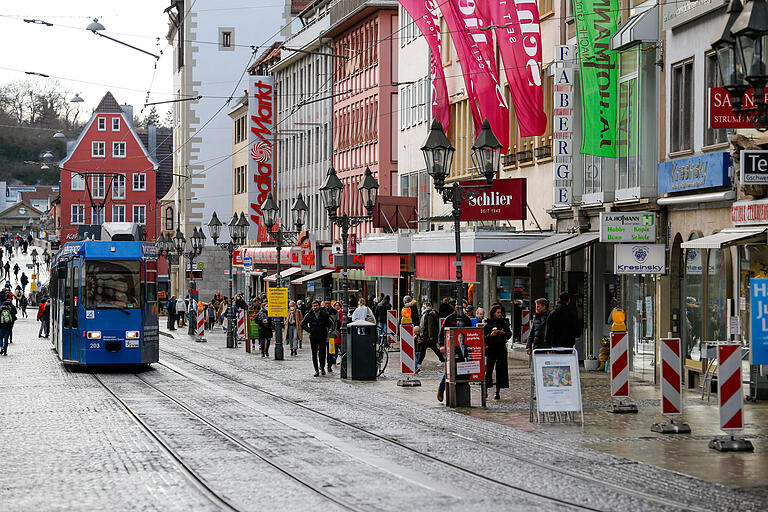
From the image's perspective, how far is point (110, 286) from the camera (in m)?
31.5

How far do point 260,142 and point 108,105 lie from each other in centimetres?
4601

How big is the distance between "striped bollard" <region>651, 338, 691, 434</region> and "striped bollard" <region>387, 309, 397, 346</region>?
2106cm

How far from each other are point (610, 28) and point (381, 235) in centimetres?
2235

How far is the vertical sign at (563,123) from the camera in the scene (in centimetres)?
3366

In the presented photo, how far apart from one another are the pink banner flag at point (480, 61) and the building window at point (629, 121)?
936 centimetres

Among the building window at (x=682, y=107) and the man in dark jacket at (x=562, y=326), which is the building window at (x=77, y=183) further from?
the man in dark jacket at (x=562, y=326)

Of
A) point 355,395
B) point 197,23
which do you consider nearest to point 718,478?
point 355,395

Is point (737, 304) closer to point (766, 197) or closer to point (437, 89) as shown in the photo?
point (766, 197)

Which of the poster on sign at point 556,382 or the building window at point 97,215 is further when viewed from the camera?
the building window at point 97,215

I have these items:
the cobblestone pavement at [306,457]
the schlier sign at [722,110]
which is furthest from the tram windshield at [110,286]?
the schlier sign at [722,110]

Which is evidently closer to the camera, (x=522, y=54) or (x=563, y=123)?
(x=563, y=123)

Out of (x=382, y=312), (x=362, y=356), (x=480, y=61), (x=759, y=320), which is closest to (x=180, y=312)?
(x=382, y=312)

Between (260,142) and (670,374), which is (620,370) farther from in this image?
(260,142)

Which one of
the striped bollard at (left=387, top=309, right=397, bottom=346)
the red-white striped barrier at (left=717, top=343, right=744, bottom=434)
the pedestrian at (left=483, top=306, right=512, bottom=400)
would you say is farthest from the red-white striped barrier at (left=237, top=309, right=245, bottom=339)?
the red-white striped barrier at (left=717, top=343, right=744, bottom=434)
